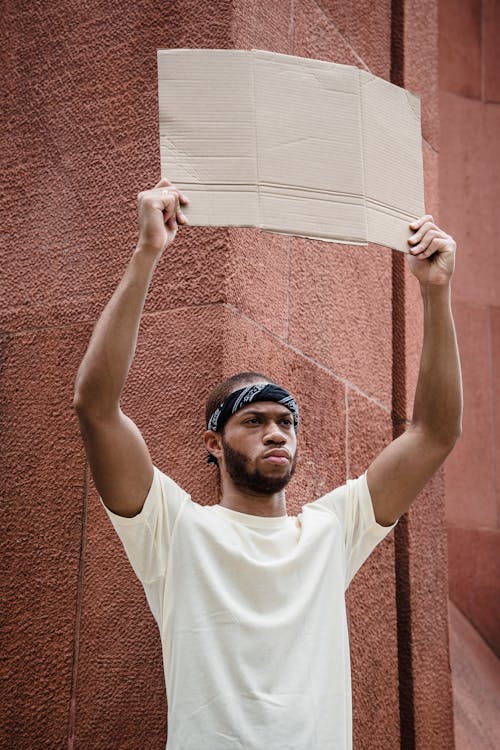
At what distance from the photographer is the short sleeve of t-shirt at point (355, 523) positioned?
267 centimetres

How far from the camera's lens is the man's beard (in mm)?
2535

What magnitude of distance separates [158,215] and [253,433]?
0.69 m

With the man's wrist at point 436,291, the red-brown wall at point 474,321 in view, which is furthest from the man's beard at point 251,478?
the red-brown wall at point 474,321

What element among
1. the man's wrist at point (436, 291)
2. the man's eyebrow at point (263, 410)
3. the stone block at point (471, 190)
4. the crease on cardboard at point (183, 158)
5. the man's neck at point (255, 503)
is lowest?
the man's neck at point (255, 503)

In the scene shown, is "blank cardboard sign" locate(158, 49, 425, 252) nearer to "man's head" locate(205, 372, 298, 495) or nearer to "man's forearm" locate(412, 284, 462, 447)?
"man's forearm" locate(412, 284, 462, 447)

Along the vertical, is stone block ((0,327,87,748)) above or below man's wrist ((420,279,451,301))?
below

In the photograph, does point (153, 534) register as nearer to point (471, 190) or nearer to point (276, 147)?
point (276, 147)

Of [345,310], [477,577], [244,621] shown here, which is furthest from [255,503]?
[477,577]

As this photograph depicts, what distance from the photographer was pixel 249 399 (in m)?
2.68

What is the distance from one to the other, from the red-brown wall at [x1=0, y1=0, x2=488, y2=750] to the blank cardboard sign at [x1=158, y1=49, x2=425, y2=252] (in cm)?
87

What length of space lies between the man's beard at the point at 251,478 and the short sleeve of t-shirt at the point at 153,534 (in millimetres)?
213

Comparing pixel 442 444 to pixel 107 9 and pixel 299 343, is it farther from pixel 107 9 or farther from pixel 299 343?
pixel 107 9

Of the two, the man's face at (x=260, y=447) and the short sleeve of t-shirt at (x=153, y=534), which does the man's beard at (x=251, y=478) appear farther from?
the short sleeve of t-shirt at (x=153, y=534)

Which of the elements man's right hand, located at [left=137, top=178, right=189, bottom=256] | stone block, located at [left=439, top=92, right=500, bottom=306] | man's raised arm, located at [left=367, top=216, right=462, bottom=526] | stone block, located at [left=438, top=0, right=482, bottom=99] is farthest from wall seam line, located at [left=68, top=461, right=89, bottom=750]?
stone block, located at [left=438, top=0, right=482, bottom=99]
